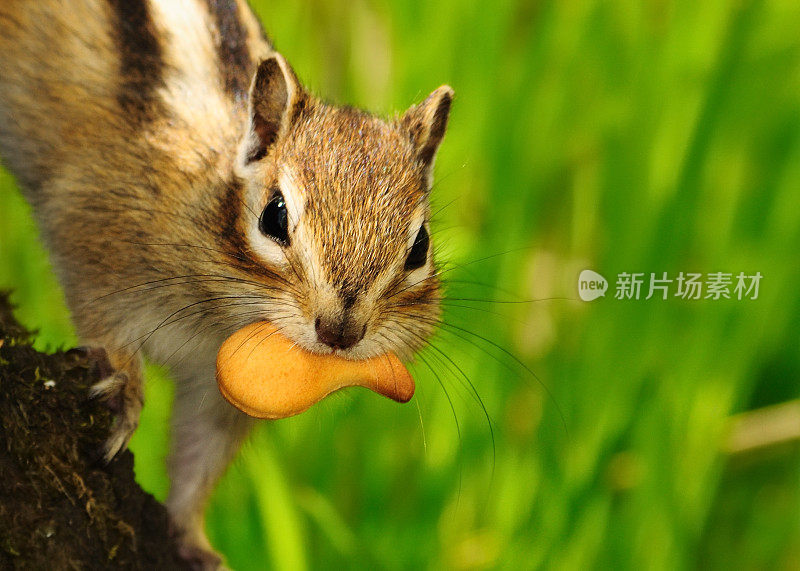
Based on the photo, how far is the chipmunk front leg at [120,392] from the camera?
1.97ft

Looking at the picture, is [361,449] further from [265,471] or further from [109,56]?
[109,56]

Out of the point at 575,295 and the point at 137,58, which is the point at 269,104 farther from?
the point at 575,295

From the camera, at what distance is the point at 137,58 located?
791mm

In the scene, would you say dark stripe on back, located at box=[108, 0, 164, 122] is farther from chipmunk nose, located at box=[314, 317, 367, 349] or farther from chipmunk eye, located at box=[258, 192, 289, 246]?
chipmunk nose, located at box=[314, 317, 367, 349]

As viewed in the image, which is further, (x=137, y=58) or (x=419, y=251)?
(x=137, y=58)

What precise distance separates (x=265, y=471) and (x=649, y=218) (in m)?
0.61

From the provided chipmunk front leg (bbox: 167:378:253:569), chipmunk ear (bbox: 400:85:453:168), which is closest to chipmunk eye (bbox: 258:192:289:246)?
chipmunk ear (bbox: 400:85:453:168)

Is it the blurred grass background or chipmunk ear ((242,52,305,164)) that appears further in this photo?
the blurred grass background

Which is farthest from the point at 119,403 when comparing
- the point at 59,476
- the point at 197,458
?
the point at 197,458

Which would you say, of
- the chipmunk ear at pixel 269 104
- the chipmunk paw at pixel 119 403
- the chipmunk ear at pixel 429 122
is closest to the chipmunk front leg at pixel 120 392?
the chipmunk paw at pixel 119 403

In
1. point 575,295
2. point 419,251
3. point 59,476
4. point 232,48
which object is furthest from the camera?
point 575,295

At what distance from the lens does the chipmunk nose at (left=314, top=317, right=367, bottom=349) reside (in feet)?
1.78

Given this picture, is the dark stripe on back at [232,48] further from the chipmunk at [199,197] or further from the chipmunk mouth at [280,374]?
the chipmunk mouth at [280,374]

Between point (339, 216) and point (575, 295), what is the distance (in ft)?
1.93
